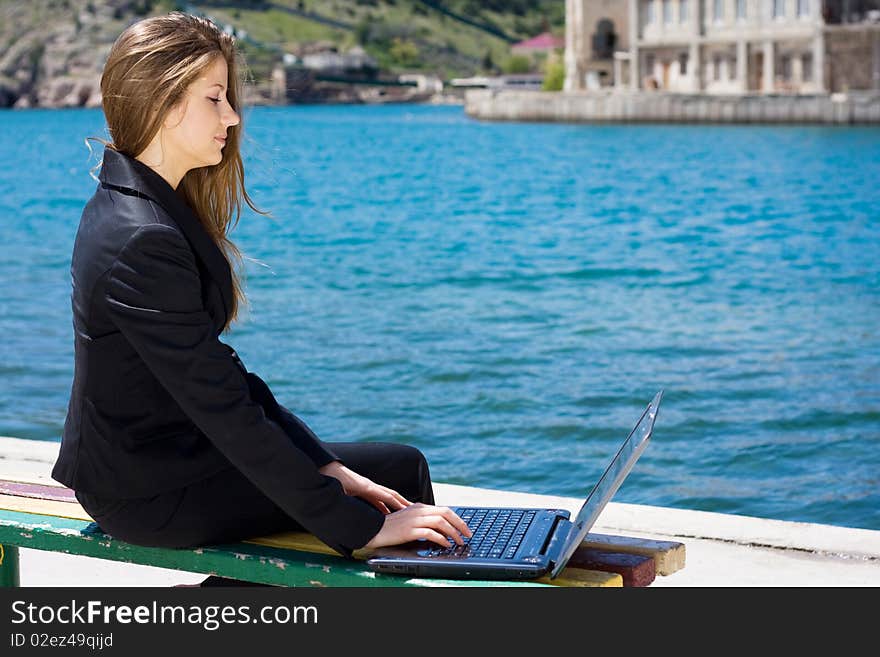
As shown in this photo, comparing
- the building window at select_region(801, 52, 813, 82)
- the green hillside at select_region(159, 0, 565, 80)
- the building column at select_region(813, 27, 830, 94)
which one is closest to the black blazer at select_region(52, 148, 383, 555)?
the building column at select_region(813, 27, 830, 94)

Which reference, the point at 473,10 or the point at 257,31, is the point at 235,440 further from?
the point at 473,10

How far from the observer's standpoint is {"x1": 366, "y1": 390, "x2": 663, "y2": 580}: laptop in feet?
9.37

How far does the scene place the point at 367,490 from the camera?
10.8ft

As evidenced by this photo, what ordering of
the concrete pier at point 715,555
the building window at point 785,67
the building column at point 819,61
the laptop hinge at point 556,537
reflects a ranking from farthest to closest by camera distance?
1. the building window at point 785,67
2. the building column at point 819,61
3. the concrete pier at point 715,555
4. the laptop hinge at point 556,537

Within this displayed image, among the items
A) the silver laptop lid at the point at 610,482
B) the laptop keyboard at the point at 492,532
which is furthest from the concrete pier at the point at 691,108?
the silver laptop lid at the point at 610,482

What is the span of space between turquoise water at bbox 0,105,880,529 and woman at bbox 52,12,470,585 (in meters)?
1.19

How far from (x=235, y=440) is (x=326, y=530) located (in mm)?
263

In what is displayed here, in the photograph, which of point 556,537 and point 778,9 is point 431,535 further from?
point 778,9

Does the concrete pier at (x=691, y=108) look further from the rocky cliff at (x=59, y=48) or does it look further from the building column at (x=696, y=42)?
the rocky cliff at (x=59, y=48)

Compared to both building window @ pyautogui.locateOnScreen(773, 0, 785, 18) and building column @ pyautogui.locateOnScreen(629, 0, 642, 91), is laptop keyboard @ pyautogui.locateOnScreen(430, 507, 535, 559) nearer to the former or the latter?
building window @ pyautogui.locateOnScreen(773, 0, 785, 18)

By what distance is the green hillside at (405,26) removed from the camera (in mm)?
176375

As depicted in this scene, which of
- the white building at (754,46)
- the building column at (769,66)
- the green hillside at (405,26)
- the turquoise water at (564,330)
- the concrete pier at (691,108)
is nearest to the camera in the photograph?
the turquoise water at (564,330)

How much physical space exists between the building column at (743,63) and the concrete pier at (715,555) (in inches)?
2679

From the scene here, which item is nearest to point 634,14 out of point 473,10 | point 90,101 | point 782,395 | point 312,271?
point 312,271
